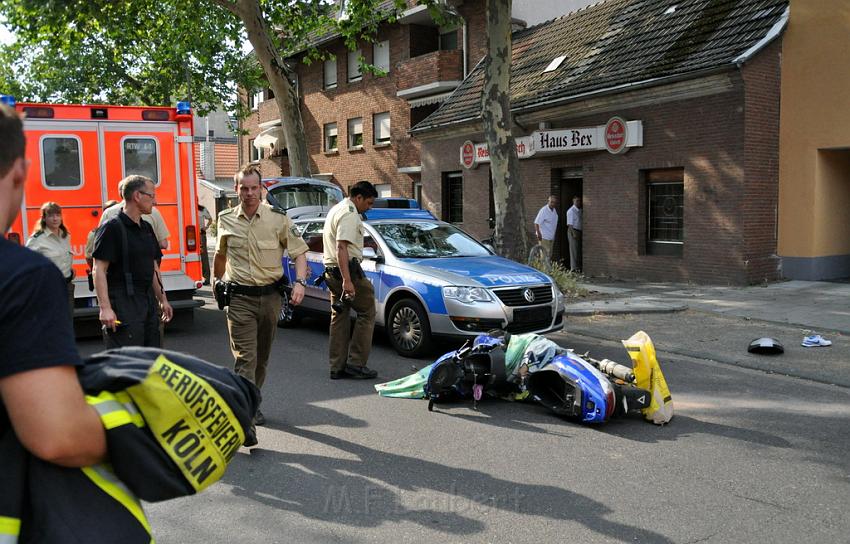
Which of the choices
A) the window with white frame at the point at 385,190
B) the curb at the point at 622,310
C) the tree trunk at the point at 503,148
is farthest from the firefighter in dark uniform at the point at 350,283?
the window with white frame at the point at 385,190

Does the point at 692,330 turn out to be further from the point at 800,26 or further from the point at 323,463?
the point at 800,26

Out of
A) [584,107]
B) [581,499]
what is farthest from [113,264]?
[584,107]

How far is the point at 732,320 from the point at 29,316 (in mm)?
11213

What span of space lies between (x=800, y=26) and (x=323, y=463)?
14.0 m

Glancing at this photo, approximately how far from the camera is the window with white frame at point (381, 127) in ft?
97.3

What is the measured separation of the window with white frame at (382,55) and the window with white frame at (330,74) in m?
2.87

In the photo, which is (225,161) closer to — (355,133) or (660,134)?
(355,133)

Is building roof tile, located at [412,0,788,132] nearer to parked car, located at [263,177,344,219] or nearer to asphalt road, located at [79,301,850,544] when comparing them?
parked car, located at [263,177,344,219]

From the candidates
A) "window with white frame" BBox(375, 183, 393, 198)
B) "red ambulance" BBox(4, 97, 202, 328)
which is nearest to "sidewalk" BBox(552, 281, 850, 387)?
"red ambulance" BBox(4, 97, 202, 328)

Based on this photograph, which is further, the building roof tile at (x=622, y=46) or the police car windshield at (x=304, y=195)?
the building roof tile at (x=622, y=46)

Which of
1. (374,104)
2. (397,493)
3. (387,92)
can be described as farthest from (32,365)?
(374,104)

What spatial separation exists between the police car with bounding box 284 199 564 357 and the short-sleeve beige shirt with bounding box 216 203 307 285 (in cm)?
280

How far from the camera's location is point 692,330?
10641 millimetres

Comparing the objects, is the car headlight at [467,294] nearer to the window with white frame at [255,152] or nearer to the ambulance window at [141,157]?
the ambulance window at [141,157]
